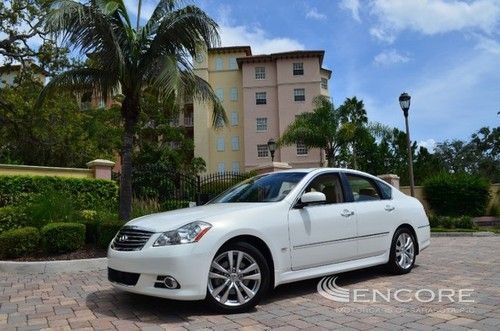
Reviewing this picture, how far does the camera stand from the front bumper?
462 cm

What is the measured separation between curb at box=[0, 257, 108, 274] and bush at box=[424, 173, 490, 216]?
17961mm

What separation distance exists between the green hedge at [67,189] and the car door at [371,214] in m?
9.40

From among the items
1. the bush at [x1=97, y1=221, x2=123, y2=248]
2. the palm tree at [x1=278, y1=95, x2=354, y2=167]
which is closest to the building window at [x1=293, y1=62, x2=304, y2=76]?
the palm tree at [x1=278, y1=95, x2=354, y2=167]

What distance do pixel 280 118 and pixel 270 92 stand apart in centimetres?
320

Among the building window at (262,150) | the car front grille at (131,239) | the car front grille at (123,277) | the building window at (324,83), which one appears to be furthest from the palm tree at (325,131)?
the building window at (324,83)

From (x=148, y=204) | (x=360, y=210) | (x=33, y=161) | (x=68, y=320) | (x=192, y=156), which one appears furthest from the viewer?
(x=192, y=156)

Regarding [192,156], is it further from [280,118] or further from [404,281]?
[404,281]

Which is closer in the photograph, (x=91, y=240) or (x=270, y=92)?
(x=91, y=240)

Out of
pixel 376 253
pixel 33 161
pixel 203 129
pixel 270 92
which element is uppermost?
pixel 270 92

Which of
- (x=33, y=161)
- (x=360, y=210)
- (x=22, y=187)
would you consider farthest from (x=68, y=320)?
(x=33, y=161)

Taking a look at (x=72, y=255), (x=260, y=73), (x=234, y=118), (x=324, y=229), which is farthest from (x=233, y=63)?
(x=324, y=229)

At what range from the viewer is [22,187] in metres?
14.3

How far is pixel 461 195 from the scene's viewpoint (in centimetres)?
2159

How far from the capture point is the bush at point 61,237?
8.95m
